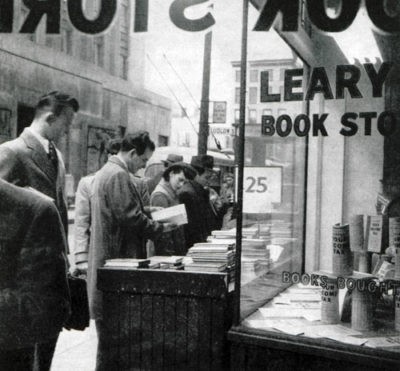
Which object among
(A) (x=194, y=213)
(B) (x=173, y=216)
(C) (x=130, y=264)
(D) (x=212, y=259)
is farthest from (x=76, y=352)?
(D) (x=212, y=259)

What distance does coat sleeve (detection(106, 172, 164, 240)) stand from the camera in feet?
12.6

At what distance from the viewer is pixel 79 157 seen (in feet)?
63.9

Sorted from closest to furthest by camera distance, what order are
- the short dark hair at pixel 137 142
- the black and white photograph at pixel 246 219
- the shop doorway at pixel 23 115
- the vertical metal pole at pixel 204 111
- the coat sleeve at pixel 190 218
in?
the black and white photograph at pixel 246 219, the short dark hair at pixel 137 142, the coat sleeve at pixel 190 218, the vertical metal pole at pixel 204 111, the shop doorway at pixel 23 115

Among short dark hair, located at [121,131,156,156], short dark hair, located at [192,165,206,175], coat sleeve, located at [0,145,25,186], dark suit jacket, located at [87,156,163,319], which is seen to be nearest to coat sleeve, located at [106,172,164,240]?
dark suit jacket, located at [87,156,163,319]

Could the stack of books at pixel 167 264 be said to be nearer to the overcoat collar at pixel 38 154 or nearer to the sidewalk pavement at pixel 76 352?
the overcoat collar at pixel 38 154

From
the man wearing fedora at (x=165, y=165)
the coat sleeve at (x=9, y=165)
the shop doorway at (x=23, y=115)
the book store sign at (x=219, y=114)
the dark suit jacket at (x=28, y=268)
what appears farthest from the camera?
the shop doorway at (x=23, y=115)

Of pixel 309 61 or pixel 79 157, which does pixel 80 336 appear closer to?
pixel 309 61

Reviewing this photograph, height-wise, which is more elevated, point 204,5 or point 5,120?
point 5,120

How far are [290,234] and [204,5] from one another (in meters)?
2.02

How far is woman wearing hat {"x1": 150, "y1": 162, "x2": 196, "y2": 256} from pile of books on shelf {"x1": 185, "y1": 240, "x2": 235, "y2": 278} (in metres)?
1.63

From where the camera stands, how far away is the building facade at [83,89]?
50.6 ft

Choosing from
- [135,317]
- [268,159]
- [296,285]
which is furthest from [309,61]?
[135,317]

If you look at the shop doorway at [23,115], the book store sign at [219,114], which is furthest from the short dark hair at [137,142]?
the shop doorway at [23,115]

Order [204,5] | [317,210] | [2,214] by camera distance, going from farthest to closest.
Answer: [317,210]
[204,5]
[2,214]
